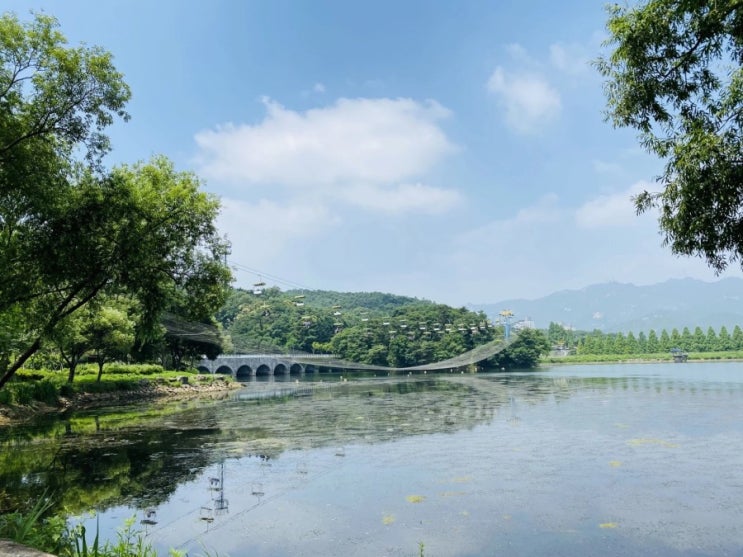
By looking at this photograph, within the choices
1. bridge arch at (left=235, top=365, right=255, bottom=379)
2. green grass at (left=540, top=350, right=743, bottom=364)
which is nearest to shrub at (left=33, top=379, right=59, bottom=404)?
bridge arch at (left=235, top=365, right=255, bottom=379)

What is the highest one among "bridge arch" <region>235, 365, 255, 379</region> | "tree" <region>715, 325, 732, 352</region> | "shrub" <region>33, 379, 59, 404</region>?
"tree" <region>715, 325, 732, 352</region>

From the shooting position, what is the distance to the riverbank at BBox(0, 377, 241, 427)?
62.2 ft

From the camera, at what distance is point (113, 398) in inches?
1068

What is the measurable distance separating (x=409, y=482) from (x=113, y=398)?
22.6m

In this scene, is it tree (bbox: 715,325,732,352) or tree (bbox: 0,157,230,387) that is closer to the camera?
tree (bbox: 0,157,230,387)

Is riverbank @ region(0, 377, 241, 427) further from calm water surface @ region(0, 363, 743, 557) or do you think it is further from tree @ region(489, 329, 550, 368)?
tree @ region(489, 329, 550, 368)

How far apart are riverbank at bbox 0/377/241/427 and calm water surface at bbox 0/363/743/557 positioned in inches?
89.0

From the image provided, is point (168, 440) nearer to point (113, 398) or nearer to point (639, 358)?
point (113, 398)

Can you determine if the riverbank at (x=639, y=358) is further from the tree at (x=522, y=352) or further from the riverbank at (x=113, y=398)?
the riverbank at (x=113, y=398)

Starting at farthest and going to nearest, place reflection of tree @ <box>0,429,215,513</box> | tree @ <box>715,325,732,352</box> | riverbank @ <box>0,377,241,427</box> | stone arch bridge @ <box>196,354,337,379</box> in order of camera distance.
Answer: tree @ <box>715,325,732,352</box>
stone arch bridge @ <box>196,354,337,379</box>
riverbank @ <box>0,377,241,427</box>
reflection of tree @ <box>0,429,215,513</box>

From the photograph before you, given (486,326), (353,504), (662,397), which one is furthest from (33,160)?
Answer: (486,326)

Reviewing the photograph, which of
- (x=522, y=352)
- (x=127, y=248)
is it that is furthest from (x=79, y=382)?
(x=522, y=352)

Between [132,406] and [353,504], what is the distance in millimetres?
19752

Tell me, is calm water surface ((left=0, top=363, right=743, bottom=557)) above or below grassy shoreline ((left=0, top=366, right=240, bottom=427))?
below
